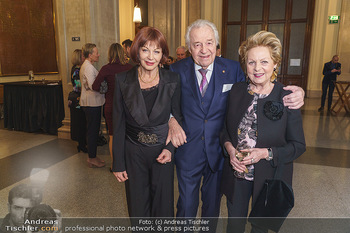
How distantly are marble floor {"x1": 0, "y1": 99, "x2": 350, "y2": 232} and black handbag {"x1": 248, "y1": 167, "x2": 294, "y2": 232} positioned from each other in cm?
94

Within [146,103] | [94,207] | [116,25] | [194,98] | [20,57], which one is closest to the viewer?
[146,103]

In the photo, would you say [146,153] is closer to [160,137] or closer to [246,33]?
[160,137]

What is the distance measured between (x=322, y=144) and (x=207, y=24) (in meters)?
4.06

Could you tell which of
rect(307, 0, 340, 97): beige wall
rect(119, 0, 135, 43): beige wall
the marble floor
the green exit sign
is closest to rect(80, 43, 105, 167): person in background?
the marble floor

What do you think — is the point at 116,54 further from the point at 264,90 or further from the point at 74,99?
the point at 264,90

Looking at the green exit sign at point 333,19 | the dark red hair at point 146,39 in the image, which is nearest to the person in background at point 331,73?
the green exit sign at point 333,19

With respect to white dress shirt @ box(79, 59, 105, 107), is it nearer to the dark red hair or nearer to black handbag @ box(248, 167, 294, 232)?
the dark red hair

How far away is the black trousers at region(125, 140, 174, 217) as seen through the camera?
1.68m

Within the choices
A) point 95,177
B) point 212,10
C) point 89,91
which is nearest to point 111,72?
point 89,91

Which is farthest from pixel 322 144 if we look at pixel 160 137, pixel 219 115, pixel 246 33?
pixel 246 33

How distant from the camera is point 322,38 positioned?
9.95 metres

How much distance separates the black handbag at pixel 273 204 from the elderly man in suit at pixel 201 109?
474 millimetres

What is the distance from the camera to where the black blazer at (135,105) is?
1600 mm

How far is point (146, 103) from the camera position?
1.63 meters
